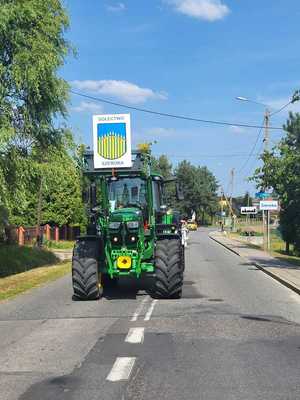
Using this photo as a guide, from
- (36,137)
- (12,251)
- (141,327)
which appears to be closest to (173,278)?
(141,327)

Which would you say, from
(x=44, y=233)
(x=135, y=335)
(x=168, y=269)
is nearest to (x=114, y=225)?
(x=168, y=269)

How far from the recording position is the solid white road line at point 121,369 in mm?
6555

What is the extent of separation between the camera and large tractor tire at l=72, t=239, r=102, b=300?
43.1ft

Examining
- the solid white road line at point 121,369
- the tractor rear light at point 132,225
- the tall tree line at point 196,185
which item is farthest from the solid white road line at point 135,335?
the tall tree line at point 196,185

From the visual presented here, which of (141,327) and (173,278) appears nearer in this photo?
(141,327)

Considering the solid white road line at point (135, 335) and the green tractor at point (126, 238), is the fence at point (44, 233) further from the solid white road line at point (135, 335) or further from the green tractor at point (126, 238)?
the solid white road line at point (135, 335)

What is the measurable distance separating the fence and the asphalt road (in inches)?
691

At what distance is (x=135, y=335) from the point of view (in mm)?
9125

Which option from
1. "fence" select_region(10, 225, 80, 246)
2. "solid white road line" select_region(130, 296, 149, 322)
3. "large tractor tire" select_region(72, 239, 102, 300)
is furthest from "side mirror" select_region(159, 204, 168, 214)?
"fence" select_region(10, 225, 80, 246)

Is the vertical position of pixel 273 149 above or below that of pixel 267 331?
above

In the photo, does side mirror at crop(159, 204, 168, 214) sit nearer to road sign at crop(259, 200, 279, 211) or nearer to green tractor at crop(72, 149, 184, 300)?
green tractor at crop(72, 149, 184, 300)

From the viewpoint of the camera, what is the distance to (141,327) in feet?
32.2

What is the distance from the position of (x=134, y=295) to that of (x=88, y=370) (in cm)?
740

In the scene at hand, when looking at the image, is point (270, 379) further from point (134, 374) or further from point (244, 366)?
point (134, 374)
